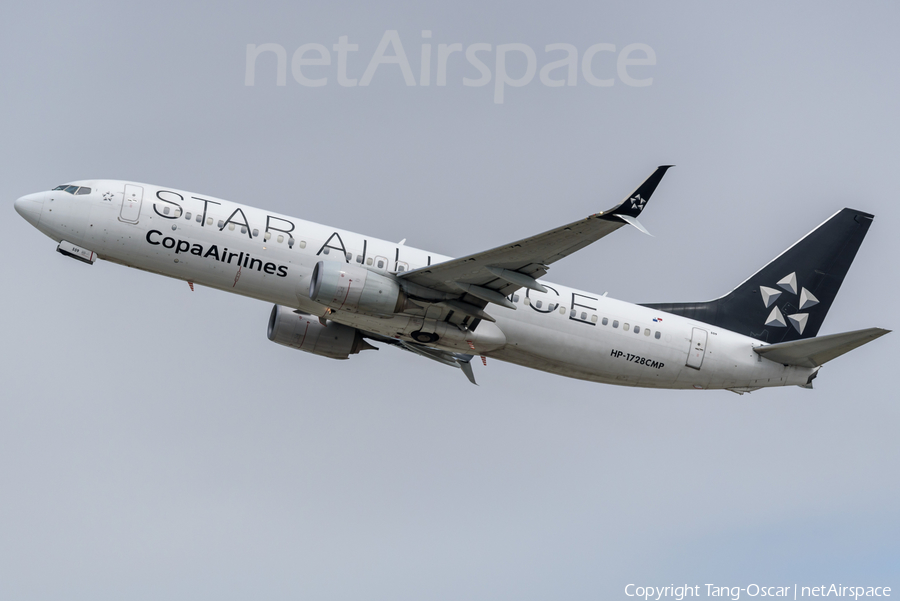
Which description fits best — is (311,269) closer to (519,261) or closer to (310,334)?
(310,334)

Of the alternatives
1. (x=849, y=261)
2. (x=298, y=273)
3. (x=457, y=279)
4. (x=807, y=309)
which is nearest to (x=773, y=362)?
(x=807, y=309)

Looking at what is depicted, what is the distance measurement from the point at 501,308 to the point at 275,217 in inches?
365

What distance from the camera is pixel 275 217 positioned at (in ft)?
114

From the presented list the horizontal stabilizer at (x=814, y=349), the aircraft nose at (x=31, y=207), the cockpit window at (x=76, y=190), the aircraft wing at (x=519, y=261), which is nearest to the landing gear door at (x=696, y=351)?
the horizontal stabilizer at (x=814, y=349)

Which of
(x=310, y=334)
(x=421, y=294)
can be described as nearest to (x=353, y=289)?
(x=421, y=294)

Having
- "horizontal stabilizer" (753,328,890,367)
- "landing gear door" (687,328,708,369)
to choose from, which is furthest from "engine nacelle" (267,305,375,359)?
"horizontal stabilizer" (753,328,890,367)

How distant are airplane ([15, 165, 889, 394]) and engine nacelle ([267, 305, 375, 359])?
43 mm

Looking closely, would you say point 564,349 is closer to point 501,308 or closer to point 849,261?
point 501,308

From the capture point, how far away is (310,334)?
39.9m

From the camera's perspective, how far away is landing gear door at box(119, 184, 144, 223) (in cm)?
3353

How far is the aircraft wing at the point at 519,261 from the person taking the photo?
28.3 m

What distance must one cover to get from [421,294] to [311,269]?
4160mm

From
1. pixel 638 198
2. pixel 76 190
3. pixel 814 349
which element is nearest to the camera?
pixel 638 198

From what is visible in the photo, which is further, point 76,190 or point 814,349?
point 814,349
